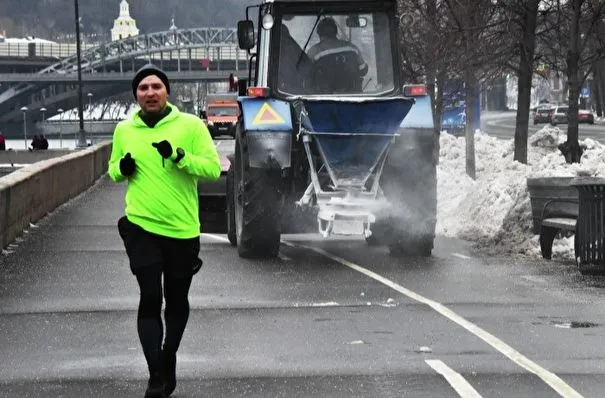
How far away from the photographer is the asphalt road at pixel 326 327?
796 centimetres

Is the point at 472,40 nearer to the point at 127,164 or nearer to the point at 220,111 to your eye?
the point at 127,164

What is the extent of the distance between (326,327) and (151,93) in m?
3.28

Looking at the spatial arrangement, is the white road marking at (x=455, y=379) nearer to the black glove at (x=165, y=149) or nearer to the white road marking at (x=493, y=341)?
the white road marking at (x=493, y=341)

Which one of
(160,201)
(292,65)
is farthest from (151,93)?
(292,65)

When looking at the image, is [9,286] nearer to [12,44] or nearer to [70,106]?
[70,106]

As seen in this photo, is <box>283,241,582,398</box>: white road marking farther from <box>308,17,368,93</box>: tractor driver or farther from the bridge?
the bridge

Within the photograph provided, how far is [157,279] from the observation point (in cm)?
745

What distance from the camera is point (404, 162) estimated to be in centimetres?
1473

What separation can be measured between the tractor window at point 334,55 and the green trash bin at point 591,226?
2.78 m

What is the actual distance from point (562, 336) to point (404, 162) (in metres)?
5.30

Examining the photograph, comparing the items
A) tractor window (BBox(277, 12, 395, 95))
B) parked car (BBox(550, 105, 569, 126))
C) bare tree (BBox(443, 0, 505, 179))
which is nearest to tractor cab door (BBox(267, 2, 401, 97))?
tractor window (BBox(277, 12, 395, 95))

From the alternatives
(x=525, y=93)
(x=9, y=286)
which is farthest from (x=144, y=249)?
(x=525, y=93)

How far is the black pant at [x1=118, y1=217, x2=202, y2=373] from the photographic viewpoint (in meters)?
7.42

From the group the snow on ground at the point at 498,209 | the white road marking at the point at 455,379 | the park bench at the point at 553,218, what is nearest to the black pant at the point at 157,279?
the white road marking at the point at 455,379
